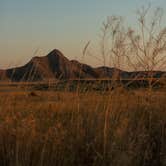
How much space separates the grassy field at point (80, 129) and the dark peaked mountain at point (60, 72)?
0.22 metres

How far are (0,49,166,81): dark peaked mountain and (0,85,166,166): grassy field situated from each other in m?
0.22

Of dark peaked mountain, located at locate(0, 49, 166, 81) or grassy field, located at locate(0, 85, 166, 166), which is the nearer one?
grassy field, located at locate(0, 85, 166, 166)

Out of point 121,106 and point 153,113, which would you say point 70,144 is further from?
point 153,113

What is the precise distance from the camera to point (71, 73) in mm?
5246

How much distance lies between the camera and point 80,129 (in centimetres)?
414

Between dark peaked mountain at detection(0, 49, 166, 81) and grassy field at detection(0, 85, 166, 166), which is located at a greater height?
dark peaked mountain at detection(0, 49, 166, 81)

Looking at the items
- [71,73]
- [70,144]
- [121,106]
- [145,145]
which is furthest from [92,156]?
[71,73]

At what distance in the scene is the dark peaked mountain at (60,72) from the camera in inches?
188

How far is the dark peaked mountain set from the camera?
188 inches

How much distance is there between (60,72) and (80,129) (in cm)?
137

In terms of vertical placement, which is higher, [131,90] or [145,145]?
[131,90]

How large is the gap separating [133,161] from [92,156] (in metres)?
0.43

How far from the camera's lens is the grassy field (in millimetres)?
3703

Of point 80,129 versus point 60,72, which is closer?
point 80,129
